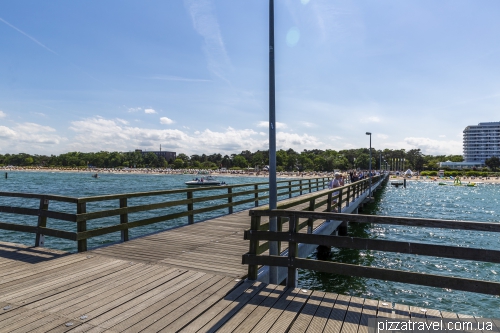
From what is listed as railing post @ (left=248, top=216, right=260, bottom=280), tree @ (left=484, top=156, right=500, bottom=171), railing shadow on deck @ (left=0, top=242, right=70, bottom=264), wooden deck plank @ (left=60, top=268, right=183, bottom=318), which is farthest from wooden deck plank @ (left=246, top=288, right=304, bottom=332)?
tree @ (left=484, top=156, right=500, bottom=171)

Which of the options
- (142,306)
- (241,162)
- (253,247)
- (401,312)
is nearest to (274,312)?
(253,247)

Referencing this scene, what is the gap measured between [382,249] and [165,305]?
109 inches

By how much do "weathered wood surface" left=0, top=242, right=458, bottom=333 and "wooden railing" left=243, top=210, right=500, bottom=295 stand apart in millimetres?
331

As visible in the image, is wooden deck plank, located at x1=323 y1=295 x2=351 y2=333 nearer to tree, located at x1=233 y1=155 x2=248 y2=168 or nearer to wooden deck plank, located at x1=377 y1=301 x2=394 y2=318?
wooden deck plank, located at x1=377 y1=301 x2=394 y2=318

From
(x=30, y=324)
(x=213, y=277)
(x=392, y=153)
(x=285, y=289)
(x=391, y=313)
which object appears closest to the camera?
(x=30, y=324)

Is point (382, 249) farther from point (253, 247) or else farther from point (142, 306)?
point (142, 306)

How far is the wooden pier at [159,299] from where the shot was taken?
370cm

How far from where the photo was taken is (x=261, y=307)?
4160 millimetres

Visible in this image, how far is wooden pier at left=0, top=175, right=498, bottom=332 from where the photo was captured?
3.70 meters

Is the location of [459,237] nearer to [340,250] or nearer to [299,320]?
[340,250]

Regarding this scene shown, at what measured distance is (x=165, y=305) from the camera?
421 centimetres

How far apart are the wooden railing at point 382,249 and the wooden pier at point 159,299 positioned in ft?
0.69

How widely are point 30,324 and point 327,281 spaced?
8254 mm

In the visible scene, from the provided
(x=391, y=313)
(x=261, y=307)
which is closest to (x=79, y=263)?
(x=261, y=307)
